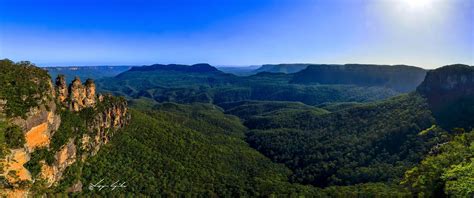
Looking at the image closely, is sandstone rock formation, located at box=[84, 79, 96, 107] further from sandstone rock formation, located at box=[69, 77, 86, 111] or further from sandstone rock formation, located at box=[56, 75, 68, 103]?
sandstone rock formation, located at box=[56, 75, 68, 103]

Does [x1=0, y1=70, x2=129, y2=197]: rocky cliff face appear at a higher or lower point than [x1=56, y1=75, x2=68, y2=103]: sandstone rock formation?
lower

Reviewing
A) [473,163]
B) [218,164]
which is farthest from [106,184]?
[473,163]

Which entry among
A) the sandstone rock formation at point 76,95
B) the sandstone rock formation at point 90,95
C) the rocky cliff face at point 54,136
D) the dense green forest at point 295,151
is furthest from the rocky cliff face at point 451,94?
the sandstone rock formation at point 76,95

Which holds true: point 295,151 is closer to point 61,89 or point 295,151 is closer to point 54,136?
point 61,89

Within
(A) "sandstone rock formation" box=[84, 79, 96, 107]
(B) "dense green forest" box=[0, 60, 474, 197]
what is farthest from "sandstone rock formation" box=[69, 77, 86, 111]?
(B) "dense green forest" box=[0, 60, 474, 197]

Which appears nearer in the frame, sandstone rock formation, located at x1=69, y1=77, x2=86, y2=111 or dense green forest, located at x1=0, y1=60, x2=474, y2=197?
dense green forest, located at x1=0, y1=60, x2=474, y2=197

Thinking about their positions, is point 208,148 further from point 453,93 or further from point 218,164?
point 453,93
